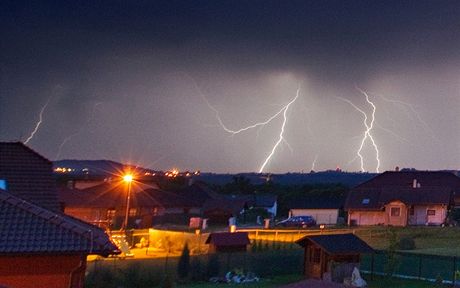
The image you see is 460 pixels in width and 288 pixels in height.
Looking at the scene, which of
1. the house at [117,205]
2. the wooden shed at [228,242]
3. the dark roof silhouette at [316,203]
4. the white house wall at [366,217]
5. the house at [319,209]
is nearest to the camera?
the wooden shed at [228,242]

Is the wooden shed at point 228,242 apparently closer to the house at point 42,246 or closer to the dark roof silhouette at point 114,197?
the dark roof silhouette at point 114,197

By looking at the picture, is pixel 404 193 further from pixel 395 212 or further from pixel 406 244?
pixel 406 244

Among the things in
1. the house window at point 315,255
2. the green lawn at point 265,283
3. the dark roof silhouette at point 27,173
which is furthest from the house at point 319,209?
the dark roof silhouette at point 27,173

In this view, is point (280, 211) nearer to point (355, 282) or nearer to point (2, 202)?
point (355, 282)

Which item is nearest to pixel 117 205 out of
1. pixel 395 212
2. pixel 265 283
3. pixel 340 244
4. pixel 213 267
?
pixel 395 212

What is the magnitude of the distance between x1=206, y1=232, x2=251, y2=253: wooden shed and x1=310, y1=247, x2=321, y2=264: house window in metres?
7.74

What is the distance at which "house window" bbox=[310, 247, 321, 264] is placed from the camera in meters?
29.4

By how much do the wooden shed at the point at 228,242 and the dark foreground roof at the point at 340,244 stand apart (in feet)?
24.7

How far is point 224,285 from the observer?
28.1 metres

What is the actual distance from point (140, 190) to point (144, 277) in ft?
127

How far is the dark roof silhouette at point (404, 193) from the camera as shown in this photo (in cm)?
5622

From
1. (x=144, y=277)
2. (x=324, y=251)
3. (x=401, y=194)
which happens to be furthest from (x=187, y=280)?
(x=401, y=194)

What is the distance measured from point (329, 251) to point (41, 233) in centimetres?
1811

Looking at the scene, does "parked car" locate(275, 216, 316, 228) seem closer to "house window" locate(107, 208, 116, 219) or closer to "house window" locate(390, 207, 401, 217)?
"house window" locate(390, 207, 401, 217)
